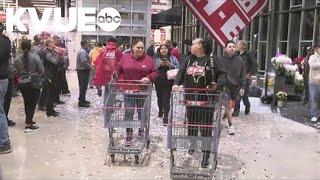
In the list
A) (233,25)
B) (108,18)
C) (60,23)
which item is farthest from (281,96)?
(108,18)

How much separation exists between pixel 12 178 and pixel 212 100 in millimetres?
2540

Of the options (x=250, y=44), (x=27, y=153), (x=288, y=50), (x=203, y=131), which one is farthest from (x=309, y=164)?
(x=250, y=44)

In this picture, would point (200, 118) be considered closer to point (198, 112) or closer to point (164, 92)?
point (198, 112)

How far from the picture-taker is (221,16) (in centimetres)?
621

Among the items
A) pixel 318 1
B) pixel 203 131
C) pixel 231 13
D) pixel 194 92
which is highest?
pixel 318 1

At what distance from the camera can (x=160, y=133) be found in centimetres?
934

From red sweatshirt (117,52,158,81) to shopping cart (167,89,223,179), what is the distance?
3.35 feet

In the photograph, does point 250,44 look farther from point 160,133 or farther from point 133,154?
point 133,154

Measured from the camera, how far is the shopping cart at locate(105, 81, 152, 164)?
6.96 metres

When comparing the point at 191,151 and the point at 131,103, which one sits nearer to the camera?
the point at 191,151

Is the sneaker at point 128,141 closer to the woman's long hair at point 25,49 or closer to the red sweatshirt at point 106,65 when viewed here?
the woman's long hair at point 25,49

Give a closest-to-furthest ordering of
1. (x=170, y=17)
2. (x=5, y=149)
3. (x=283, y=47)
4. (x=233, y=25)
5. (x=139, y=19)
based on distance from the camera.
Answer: (x=233, y=25) < (x=5, y=149) < (x=283, y=47) < (x=170, y=17) < (x=139, y=19)

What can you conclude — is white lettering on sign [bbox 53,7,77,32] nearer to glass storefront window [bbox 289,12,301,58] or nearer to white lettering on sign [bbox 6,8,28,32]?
white lettering on sign [bbox 6,8,28,32]

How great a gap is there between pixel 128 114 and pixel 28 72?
2.58 m
